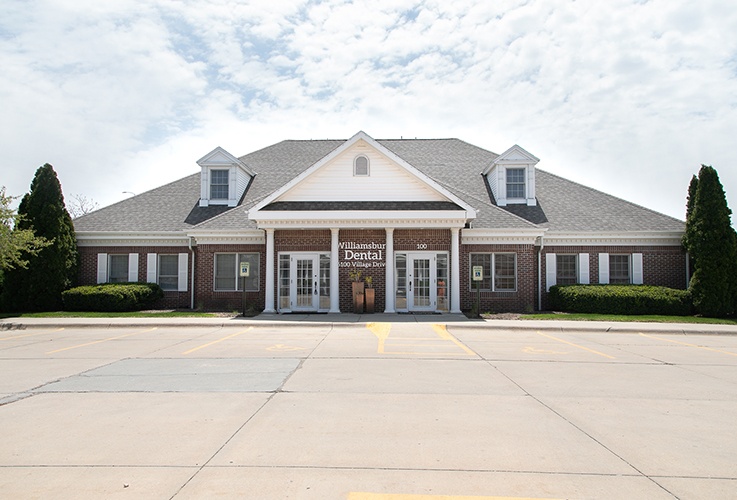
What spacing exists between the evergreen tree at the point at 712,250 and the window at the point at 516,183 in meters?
7.02

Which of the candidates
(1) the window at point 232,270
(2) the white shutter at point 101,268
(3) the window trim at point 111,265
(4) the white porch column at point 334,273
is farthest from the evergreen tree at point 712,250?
(2) the white shutter at point 101,268

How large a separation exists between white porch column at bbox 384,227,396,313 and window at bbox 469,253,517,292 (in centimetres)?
371

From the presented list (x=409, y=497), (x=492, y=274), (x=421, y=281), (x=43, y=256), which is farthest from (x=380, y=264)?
(x=409, y=497)

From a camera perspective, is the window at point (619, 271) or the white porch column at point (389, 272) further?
the window at point (619, 271)

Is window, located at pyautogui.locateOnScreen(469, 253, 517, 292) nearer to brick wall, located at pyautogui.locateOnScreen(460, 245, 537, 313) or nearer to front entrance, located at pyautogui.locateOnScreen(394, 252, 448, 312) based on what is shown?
brick wall, located at pyautogui.locateOnScreen(460, 245, 537, 313)

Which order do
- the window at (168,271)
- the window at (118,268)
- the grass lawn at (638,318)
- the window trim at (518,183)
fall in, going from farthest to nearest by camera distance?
the window trim at (518,183) < the window at (118,268) < the window at (168,271) < the grass lawn at (638,318)

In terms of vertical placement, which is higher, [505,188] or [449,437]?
[505,188]

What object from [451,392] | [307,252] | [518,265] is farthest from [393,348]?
[518,265]

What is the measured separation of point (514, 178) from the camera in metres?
25.5

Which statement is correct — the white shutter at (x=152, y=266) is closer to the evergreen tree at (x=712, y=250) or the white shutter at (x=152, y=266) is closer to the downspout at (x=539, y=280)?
the downspout at (x=539, y=280)

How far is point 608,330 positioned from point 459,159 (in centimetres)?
1471

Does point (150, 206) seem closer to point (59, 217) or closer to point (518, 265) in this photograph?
point (59, 217)

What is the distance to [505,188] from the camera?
2530cm

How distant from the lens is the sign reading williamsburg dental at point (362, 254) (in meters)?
21.2
